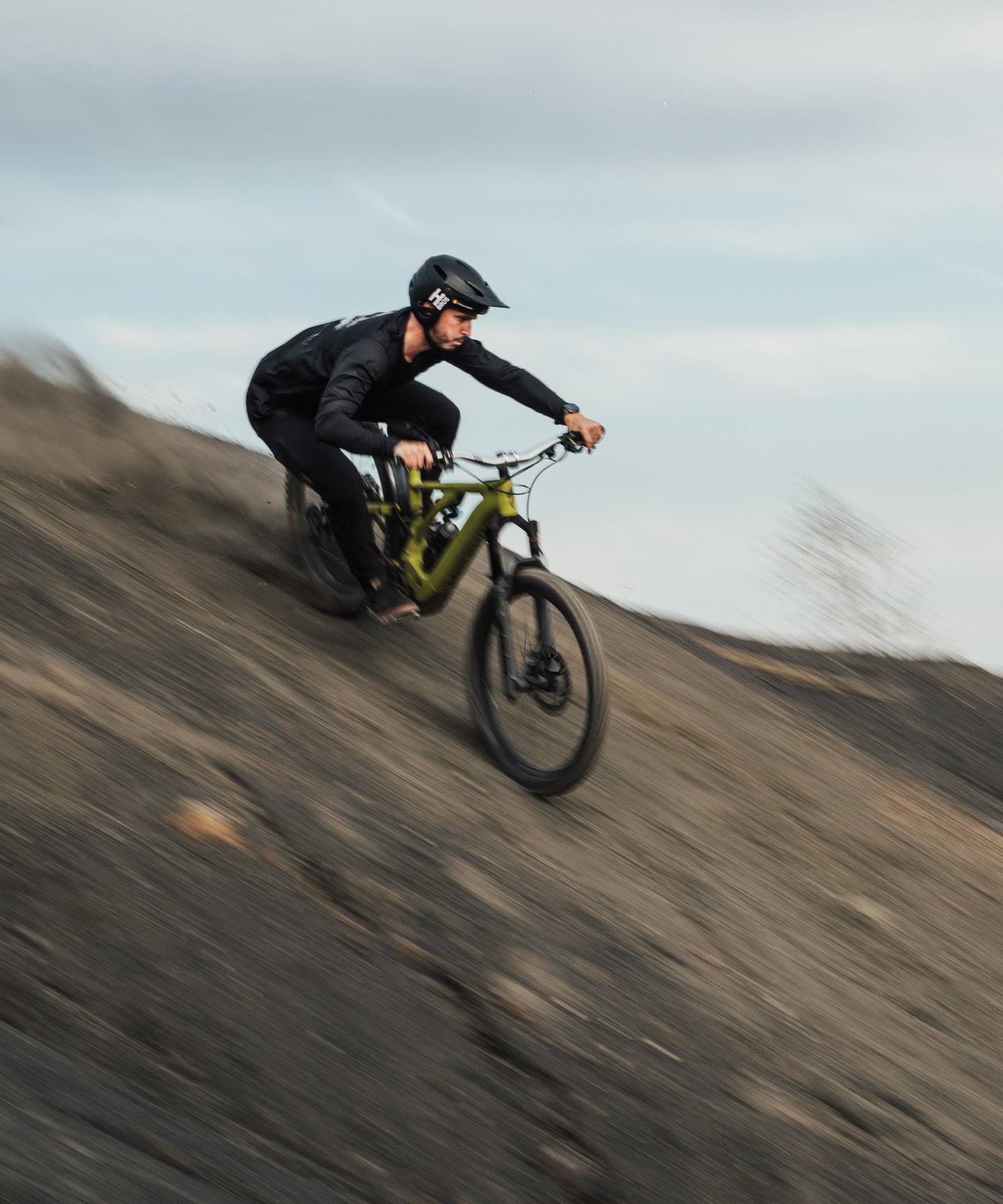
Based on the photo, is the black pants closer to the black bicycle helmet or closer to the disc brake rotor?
the black bicycle helmet

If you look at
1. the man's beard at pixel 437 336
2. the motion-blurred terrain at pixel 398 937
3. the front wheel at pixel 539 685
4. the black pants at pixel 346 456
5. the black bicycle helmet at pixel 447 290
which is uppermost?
the black bicycle helmet at pixel 447 290

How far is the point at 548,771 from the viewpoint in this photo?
5.95 m

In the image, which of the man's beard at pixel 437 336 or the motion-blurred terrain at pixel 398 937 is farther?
the man's beard at pixel 437 336

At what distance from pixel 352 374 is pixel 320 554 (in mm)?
1631

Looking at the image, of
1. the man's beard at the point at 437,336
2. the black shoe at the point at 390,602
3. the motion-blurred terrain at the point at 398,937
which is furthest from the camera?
the black shoe at the point at 390,602

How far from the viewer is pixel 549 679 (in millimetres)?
5863

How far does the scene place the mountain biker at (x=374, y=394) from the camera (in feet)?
20.0

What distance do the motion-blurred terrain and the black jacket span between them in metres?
1.21

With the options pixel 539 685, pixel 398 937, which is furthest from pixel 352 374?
pixel 398 937

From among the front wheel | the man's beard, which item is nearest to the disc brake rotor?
the front wheel

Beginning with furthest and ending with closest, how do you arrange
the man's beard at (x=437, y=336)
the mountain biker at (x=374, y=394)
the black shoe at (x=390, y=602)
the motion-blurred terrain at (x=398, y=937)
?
the black shoe at (x=390, y=602) < the man's beard at (x=437, y=336) < the mountain biker at (x=374, y=394) < the motion-blurred terrain at (x=398, y=937)

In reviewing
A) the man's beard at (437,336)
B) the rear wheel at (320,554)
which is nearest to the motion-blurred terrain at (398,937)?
the rear wheel at (320,554)

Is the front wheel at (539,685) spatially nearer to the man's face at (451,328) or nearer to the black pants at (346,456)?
the black pants at (346,456)

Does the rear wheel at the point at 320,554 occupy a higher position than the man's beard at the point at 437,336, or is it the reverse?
the man's beard at the point at 437,336
